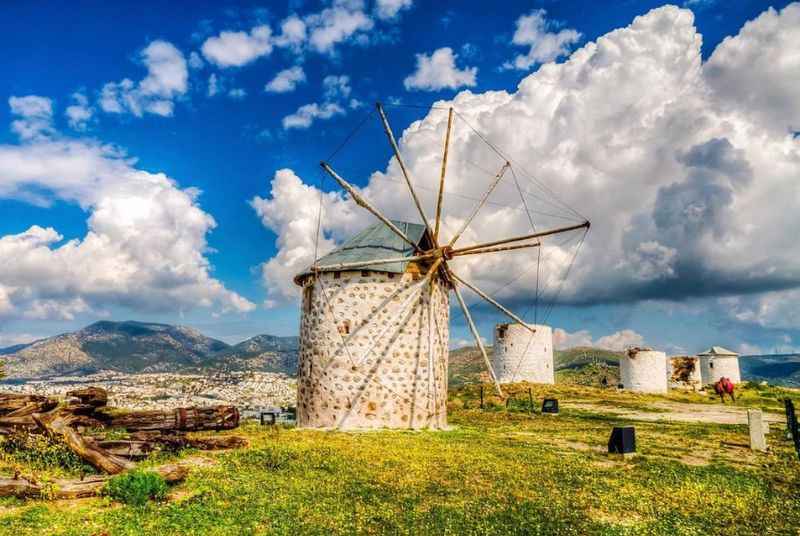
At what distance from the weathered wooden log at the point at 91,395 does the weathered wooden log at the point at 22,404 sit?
684 mm

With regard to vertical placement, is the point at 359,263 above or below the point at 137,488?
above

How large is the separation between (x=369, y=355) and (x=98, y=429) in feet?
30.9

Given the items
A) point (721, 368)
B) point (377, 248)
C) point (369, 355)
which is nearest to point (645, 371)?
point (721, 368)

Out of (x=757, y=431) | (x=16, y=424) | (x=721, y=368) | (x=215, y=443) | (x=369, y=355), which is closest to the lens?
(x=16, y=424)

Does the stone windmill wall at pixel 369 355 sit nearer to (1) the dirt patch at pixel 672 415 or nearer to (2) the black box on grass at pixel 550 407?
(2) the black box on grass at pixel 550 407

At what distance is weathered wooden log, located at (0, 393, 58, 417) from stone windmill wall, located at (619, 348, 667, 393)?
171 ft

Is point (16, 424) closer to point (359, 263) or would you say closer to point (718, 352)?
point (359, 263)

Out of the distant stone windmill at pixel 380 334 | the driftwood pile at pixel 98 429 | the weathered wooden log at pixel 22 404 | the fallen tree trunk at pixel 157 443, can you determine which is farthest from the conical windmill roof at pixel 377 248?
the weathered wooden log at pixel 22 404

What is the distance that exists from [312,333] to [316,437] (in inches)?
197

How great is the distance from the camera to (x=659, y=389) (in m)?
53.0

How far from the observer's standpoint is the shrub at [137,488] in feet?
30.8

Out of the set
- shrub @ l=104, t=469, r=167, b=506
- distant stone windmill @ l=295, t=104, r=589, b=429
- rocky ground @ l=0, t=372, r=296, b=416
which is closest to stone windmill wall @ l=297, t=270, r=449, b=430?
distant stone windmill @ l=295, t=104, r=589, b=429

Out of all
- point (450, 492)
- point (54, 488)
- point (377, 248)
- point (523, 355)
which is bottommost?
point (450, 492)

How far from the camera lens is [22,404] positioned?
14547mm
